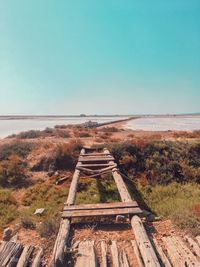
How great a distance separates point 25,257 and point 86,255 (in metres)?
1.03

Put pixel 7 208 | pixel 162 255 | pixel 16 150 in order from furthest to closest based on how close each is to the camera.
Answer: pixel 16 150 < pixel 7 208 < pixel 162 255

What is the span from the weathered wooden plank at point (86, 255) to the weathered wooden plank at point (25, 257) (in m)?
0.86

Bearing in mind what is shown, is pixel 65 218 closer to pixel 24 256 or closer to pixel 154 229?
pixel 24 256

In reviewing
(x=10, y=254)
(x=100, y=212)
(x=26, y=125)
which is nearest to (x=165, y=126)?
(x=26, y=125)

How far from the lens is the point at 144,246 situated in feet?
12.5

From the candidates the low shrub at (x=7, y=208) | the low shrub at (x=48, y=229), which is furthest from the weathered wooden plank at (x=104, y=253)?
the low shrub at (x=7, y=208)

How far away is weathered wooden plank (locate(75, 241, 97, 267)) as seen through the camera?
3.71m


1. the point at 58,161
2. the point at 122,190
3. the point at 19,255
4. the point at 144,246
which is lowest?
the point at 58,161

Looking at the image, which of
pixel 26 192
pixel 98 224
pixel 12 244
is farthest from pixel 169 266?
pixel 26 192

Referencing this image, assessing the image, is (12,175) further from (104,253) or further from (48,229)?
(104,253)

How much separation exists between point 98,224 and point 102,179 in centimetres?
569

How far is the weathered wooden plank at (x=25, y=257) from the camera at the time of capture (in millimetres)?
3875

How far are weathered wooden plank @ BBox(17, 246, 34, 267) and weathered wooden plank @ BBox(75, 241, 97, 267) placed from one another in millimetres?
858

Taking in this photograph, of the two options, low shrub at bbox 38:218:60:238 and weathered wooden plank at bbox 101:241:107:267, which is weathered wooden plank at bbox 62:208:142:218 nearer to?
low shrub at bbox 38:218:60:238
